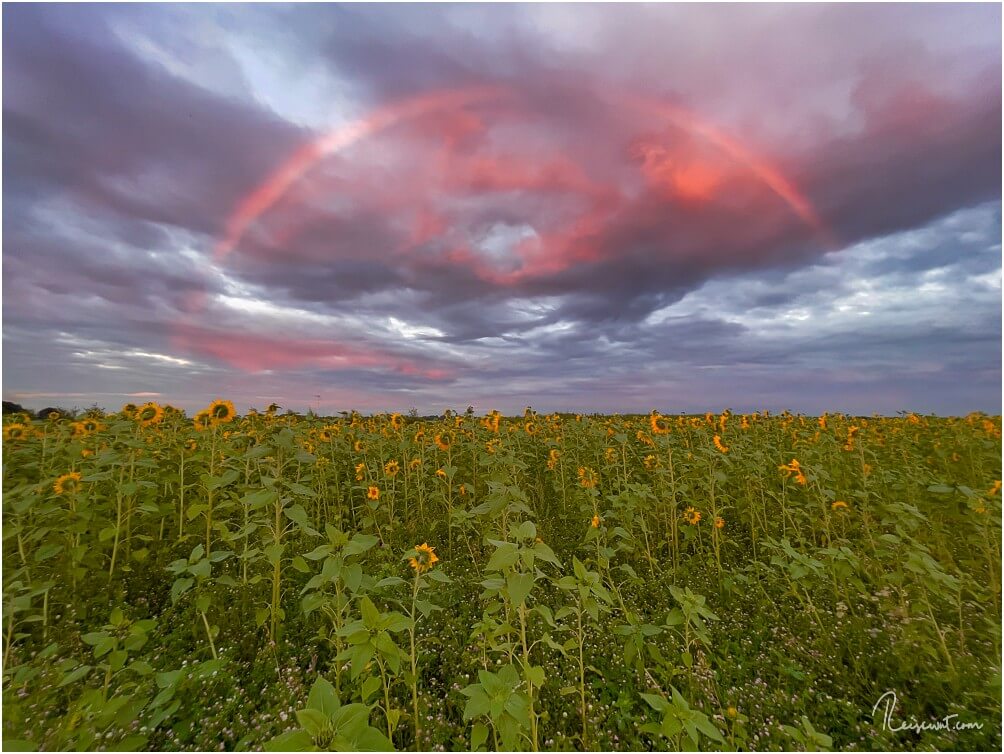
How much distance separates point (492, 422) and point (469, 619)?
5109 millimetres

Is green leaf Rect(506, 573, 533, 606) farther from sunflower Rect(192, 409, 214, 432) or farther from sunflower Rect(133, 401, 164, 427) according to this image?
sunflower Rect(133, 401, 164, 427)

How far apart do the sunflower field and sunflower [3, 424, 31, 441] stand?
0.03 m

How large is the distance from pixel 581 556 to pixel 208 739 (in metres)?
4.38

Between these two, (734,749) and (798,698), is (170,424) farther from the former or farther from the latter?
(798,698)

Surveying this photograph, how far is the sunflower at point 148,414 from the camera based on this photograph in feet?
17.8

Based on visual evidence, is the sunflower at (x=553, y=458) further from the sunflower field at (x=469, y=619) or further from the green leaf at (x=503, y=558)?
the green leaf at (x=503, y=558)

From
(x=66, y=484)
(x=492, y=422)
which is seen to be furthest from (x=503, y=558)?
(x=492, y=422)

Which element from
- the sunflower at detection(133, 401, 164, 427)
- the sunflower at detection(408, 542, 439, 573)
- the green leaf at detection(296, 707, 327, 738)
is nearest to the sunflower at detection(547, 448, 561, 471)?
the sunflower at detection(408, 542, 439, 573)

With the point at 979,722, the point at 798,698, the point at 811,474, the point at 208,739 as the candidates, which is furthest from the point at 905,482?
the point at 208,739

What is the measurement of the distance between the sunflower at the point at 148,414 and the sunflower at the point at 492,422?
5.17 meters

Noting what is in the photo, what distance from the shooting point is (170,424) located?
6.87 m

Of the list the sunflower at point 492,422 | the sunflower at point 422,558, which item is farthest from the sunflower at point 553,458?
the sunflower at point 422,558

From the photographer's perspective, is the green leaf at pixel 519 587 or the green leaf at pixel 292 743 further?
the green leaf at pixel 519 587

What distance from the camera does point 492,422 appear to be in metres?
9.43
